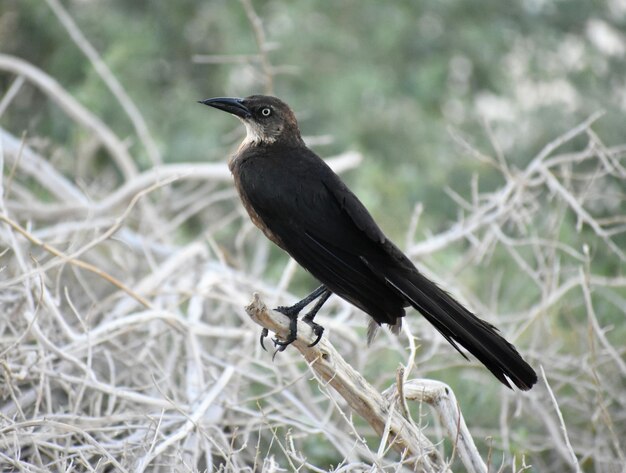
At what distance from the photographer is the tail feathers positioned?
3273 mm

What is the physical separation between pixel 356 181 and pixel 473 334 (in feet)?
19.7

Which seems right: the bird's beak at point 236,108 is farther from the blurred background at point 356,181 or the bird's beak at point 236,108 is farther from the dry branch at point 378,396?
the dry branch at point 378,396

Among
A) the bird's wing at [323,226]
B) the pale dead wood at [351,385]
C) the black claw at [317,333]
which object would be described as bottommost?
the pale dead wood at [351,385]

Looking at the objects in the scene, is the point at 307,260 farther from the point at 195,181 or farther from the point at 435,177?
the point at 435,177

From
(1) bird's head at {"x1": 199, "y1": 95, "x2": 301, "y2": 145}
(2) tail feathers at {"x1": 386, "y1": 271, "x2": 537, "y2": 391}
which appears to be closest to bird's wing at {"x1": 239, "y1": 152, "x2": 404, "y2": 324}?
(2) tail feathers at {"x1": 386, "y1": 271, "x2": 537, "y2": 391}

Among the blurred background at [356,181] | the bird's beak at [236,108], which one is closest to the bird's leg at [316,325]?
the blurred background at [356,181]

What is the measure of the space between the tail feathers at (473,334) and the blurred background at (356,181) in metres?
0.33

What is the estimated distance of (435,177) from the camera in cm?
1023

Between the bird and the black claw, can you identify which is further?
the black claw

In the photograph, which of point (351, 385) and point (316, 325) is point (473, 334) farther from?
point (316, 325)

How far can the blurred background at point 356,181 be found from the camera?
477 centimetres

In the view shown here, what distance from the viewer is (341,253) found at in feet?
12.2

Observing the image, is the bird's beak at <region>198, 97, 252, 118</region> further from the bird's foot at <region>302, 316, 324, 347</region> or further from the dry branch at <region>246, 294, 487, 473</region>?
the dry branch at <region>246, 294, 487, 473</region>

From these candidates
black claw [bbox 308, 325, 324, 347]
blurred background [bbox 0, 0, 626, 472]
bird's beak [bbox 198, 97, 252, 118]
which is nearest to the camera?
black claw [bbox 308, 325, 324, 347]
